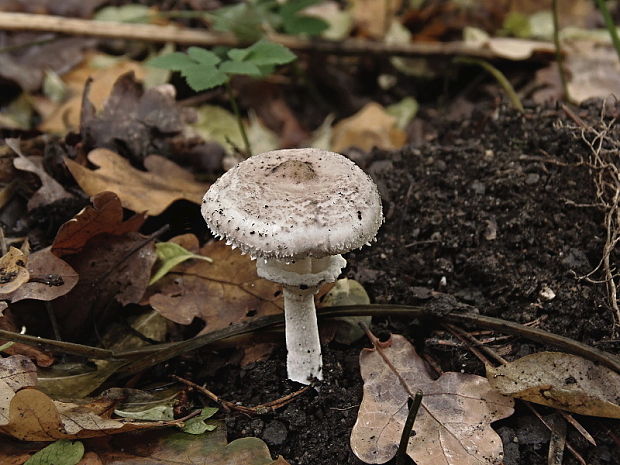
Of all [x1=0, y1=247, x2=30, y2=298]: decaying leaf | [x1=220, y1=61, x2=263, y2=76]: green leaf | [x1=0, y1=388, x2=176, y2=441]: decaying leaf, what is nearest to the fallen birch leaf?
[x1=0, y1=247, x2=30, y2=298]: decaying leaf

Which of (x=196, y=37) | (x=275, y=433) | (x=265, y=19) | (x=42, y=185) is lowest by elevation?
(x=275, y=433)

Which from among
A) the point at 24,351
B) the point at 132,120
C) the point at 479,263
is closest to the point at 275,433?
the point at 24,351

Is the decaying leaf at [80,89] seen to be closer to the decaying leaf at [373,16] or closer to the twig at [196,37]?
the twig at [196,37]

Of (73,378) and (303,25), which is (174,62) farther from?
(73,378)

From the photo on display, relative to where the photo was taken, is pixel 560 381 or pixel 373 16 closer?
pixel 560 381

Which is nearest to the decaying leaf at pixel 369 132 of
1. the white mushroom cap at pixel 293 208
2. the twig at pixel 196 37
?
the twig at pixel 196 37

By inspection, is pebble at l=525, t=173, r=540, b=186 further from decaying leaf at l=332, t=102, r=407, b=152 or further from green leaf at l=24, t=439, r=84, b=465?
green leaf at l=24, t=439, r=84, b=465

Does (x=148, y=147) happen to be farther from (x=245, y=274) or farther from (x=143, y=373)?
(x=143, y=373)
